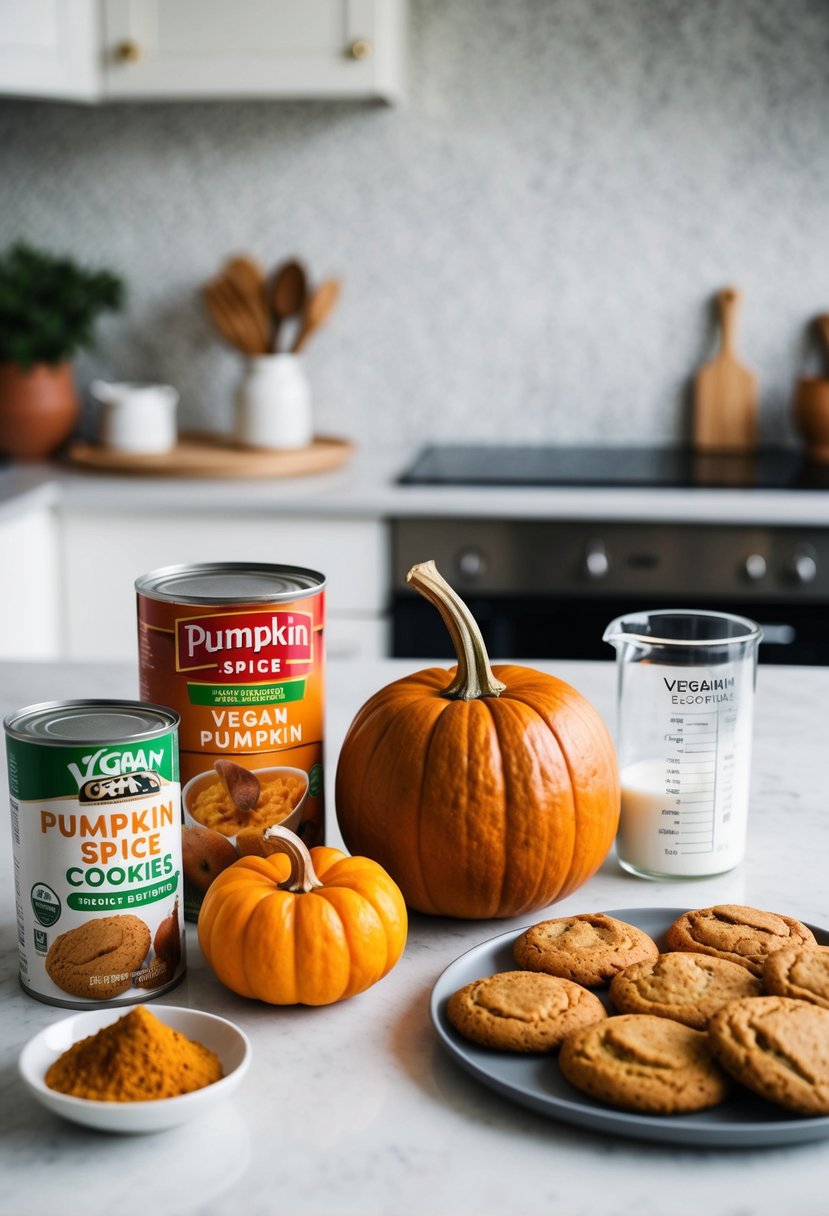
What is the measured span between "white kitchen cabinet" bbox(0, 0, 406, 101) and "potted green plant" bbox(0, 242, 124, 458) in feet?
1.26

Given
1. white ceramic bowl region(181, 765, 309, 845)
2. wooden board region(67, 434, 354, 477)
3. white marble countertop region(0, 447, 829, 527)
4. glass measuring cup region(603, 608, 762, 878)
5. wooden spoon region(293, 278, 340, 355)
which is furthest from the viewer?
wooden spoon region(293, 278, 340, 355)

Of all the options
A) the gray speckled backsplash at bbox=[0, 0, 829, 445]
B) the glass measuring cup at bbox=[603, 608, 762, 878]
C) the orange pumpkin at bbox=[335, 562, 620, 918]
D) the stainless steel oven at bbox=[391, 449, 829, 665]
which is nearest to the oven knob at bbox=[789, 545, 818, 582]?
the stainless steel oven at bbox=[391, 449, 829, 665]

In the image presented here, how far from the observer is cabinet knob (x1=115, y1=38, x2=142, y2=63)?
2418 mm

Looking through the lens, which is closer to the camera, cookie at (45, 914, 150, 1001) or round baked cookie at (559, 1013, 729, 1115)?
round baked cookie at (559, 1013, 729, 1115)

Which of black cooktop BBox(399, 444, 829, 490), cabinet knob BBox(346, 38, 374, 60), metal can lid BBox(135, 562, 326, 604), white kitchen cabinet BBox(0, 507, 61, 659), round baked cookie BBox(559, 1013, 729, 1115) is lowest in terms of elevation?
white kitchen cabinet BBox(0, 507, 61, 659)

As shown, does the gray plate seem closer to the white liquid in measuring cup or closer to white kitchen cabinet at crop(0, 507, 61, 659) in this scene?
the white liquid in measuring cup

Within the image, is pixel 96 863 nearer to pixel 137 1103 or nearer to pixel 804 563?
pixel 137 1103

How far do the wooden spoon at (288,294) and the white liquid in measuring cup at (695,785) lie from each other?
201cm

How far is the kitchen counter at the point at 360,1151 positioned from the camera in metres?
0.54

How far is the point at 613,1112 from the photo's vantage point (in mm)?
577

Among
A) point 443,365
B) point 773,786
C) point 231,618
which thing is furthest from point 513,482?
point 231,618

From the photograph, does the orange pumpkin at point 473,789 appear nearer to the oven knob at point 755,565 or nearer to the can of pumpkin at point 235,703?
the can of pumpkin at point 235,703

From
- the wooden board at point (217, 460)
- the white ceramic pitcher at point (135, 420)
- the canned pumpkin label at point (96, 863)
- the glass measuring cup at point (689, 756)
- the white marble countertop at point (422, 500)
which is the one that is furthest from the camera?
the white ceramic pitcher at point (135, 420)

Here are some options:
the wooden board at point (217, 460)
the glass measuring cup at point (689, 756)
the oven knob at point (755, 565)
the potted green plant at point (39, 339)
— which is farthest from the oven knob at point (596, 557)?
the glass measuring cup at point (689, 756)
